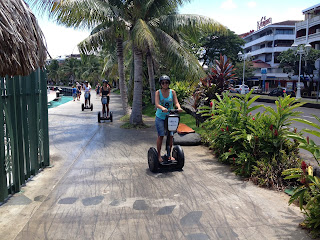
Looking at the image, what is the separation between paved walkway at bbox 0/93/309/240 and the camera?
141 inches

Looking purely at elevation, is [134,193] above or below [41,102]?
below

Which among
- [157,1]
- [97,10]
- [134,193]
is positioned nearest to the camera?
[134,193]

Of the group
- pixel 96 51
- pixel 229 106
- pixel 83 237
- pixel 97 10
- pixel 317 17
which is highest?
pixel 317 17

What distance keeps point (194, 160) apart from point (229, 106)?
1488 millimetres

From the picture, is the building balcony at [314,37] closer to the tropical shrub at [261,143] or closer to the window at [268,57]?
the window at [268,57]

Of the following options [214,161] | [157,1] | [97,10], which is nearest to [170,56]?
[157,1]

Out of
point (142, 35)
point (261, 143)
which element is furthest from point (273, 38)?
point (261, 143)

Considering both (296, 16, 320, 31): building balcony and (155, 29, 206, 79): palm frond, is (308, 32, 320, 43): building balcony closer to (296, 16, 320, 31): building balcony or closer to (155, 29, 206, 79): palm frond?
(296, 16, 320, 31): building balcony

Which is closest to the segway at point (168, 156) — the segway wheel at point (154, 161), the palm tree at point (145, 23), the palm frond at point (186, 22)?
the segway wheel at point (154, 161)

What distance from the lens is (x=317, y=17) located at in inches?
1625

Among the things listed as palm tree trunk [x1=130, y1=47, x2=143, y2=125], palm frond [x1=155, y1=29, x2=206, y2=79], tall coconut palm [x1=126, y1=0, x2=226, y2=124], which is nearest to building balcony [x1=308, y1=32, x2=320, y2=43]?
tall coconut palm [x1=126, y1=0, x2=226, y2=124]

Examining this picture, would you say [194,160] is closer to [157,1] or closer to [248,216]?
[248,216]

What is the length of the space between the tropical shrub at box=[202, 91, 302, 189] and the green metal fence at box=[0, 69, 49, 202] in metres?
3.56

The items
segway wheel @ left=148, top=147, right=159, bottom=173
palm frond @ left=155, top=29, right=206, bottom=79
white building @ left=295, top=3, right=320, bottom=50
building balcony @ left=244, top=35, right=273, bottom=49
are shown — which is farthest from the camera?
building balcony @ left=244, top=35, right=273, bottom=49
